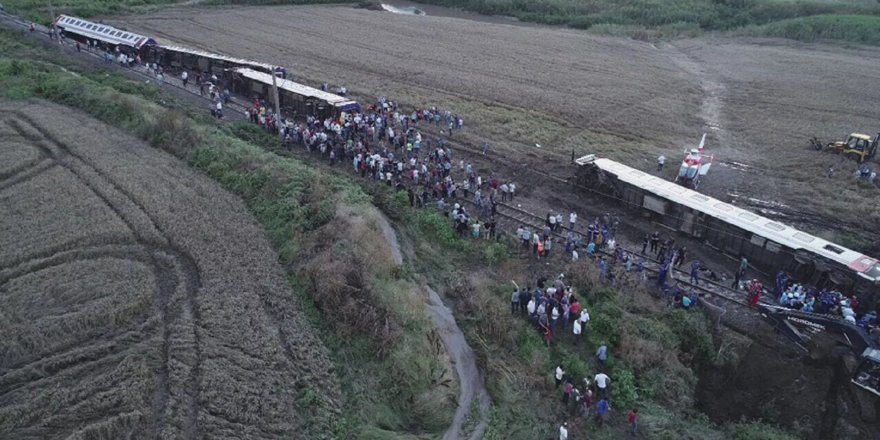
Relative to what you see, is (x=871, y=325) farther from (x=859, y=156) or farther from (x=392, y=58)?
(x=392, y=58)

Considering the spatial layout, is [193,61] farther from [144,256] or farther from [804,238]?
[804,238]

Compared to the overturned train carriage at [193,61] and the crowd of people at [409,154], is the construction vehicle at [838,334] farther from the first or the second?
the overturned train carriage at [193,61]

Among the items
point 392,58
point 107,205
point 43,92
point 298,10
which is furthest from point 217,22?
point 107,205

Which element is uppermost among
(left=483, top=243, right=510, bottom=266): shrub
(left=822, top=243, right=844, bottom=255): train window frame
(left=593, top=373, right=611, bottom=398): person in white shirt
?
(left=822, top=243, right=844, bottom=255): train window frame

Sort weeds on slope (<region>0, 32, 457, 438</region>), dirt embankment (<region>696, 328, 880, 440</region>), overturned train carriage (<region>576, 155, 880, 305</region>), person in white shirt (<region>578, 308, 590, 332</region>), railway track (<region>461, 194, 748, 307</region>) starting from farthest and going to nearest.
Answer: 1. railway track (<region>461, 194, 748, 307</region>)
2. overturned train carriage (<region>576, 155, 880, 305</region>)
3. person in white shirt (<region>578, 308, 590, 332</region>)
4. dirt embankment (<region>696, 328, 880, 440</region>)
5. weeds on slope (<region>0, 32, 457, 438</region>)

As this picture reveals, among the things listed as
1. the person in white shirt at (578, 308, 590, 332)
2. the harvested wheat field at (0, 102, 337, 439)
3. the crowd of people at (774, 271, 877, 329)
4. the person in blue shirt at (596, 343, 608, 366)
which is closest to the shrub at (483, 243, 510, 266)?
the person in white shirt at (578, 308, 590, 332)

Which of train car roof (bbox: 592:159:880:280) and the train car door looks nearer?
train car roof (bbox: 592:159:880:280)

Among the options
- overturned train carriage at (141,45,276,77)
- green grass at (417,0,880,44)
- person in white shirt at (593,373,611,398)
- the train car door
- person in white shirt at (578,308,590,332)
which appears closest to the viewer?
person in white shirt at (593,373,611,398)

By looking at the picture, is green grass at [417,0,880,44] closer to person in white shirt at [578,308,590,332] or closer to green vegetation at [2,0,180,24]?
green vegetation at [2,0,180,24]
